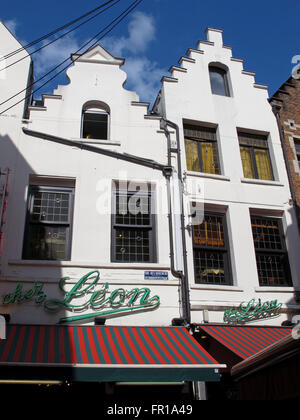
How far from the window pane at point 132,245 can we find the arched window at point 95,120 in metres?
3.12

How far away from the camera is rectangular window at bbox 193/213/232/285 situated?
32.8ft

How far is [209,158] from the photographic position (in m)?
11.8

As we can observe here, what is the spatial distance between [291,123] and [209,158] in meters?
3.25

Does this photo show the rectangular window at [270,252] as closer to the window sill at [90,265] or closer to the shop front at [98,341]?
the window sill at [90,265]

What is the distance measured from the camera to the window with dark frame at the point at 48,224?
9.28 m

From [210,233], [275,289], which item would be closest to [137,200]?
[210,233]

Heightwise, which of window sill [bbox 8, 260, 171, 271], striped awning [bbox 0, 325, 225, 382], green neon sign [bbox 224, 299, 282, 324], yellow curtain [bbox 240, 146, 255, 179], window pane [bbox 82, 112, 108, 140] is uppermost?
window pane [bbox 82, 112, 108, 140]

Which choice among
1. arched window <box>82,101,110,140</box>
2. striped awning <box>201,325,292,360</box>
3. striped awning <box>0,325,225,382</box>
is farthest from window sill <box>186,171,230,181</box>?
striped awning <box>0,325,225,382</box>

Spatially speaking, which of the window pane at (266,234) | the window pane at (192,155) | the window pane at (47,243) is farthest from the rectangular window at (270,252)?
the window pane at (47,243)

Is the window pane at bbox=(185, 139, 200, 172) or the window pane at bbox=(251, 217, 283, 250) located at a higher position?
the window pane at bbox=(185, 139, 200, 172)

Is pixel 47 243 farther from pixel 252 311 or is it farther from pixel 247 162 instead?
pixel 247 162

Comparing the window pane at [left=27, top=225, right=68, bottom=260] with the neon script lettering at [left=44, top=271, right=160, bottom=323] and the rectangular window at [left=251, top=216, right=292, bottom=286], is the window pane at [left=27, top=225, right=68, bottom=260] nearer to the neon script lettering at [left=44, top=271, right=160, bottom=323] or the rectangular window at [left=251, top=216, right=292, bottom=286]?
the neon script lettering at [left=44, top=271, right=160, bottom=323]

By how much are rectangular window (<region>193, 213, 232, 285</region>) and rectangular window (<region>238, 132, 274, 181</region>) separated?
2.14 metres

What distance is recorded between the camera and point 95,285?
8781 millimetres
